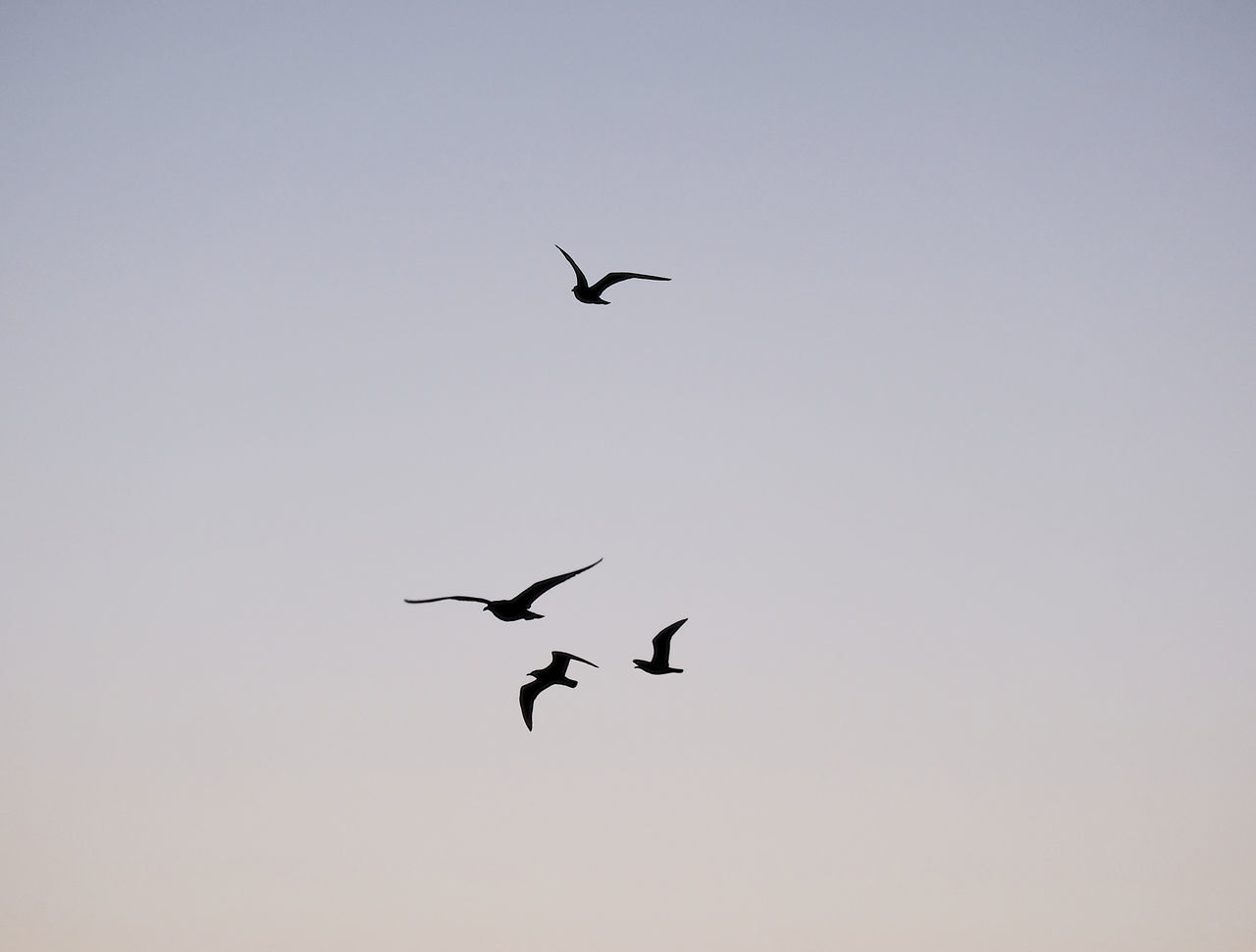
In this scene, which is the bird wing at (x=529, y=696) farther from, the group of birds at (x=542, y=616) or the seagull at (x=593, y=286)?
the seagull at (x=593, y=286)

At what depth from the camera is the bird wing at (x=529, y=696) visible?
39.9m

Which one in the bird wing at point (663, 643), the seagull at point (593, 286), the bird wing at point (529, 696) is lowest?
the bird wing at point (529, 696)

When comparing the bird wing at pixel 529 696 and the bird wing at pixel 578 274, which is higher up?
the bird wing at pixel 578 274

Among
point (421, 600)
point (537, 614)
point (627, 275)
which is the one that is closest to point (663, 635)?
point (537, 614)

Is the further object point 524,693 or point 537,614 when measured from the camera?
point 524,693

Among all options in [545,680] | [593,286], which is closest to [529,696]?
[545,680]

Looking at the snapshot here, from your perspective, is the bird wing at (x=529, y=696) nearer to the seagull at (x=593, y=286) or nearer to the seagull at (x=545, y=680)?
the seagull at (x=545, y=680)

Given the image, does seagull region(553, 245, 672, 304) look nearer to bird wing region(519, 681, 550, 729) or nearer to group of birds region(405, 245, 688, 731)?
group of birds region(405, 245, 688, 731)

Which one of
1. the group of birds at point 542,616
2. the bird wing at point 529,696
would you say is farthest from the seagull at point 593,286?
the bird wing at point 529,696

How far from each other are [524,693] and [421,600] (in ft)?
25.3

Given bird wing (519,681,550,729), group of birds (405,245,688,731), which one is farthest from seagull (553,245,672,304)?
bird wing (519,681,550,729)

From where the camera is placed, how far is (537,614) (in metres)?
36.9

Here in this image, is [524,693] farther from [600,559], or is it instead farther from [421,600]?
[600,559]

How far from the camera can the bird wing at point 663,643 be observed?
38500mm
